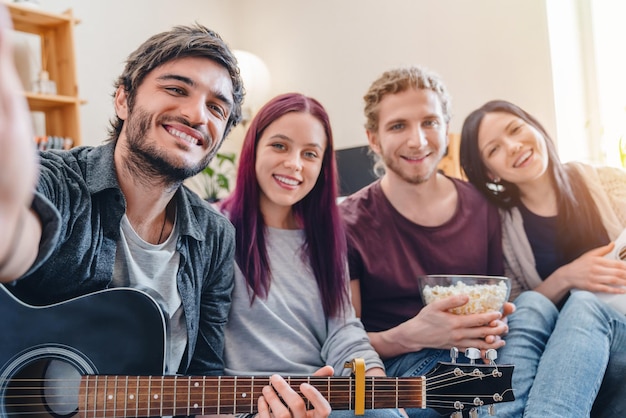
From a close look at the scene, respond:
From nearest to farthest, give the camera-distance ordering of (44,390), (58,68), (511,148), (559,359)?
(44,390)
(559,359)
(511,148)
(58,68)

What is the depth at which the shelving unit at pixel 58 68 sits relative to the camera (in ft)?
8.62

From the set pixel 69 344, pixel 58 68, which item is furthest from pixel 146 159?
pixel 58 68

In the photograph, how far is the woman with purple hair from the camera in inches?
51.2

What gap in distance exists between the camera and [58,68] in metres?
2.79

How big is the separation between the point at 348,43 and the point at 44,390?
2473mm

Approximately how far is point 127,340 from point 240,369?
36 cm

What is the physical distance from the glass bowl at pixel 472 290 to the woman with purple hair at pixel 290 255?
200 mm

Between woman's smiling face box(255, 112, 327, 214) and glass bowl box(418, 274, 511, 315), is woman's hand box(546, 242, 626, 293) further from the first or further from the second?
woman's smiling face box(255, 112, 327, 214)

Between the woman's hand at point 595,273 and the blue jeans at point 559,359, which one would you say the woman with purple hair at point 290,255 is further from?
the woman's hand at point 595,273

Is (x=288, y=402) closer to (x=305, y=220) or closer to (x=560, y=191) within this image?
(x=305, y=220)

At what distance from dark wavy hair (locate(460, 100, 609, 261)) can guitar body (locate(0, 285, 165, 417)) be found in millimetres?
1064

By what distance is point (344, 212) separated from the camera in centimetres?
162

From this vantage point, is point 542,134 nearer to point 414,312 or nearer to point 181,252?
point 414,312

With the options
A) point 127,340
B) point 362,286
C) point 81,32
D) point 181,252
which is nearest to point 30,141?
point 127,340
